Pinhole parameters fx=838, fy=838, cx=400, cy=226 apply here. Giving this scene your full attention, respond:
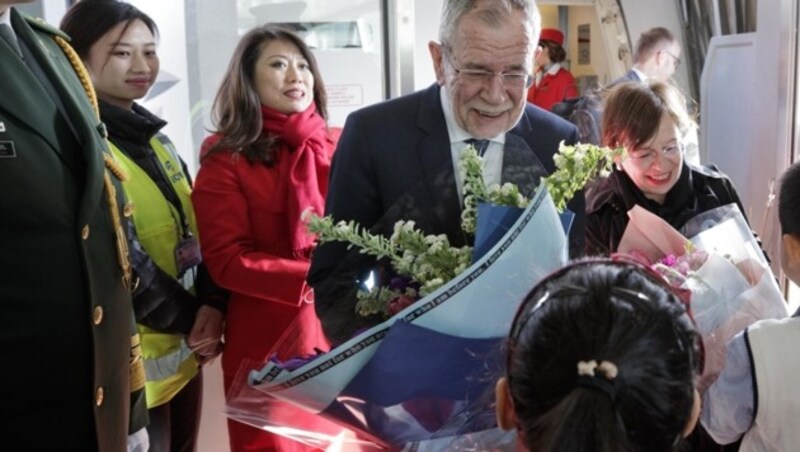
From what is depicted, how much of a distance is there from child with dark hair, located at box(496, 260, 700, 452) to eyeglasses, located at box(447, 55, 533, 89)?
0.59 m

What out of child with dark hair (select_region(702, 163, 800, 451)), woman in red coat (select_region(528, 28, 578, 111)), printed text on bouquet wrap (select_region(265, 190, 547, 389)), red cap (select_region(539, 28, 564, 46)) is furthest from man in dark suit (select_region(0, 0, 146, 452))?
red cap (select_region(539, 28, 564, 46))

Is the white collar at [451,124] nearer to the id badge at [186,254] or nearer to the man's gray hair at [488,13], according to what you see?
the man's gray hair at [488,13]

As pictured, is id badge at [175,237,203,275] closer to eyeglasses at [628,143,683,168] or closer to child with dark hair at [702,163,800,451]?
eyeglasses at [628,143,683,168]

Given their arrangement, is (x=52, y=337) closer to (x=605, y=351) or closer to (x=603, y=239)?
(x=605, y=351)

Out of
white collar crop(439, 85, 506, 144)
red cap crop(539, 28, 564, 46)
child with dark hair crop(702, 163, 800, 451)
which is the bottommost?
child with dark hair crop(702, 163, 800, 451)

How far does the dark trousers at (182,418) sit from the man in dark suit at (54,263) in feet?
2.50

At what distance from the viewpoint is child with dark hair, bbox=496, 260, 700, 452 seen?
31.1 inches

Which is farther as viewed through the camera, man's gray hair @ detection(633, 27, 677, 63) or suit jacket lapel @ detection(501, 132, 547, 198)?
man's gray hair @ detection(633, 27, 677, 63)

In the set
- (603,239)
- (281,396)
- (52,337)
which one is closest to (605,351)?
(281,396)

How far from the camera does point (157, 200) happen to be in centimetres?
217

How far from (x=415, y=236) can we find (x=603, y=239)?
0.87 meters

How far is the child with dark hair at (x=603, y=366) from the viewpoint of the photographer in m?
0.79

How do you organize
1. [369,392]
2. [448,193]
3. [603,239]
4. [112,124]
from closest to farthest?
[369,392]
[448,193]
[603,239]
[112,124]

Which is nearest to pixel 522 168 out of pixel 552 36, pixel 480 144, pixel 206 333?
pixel 480 144
